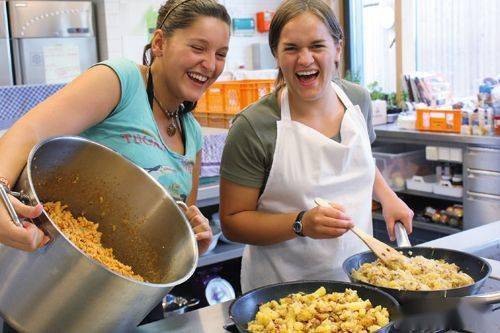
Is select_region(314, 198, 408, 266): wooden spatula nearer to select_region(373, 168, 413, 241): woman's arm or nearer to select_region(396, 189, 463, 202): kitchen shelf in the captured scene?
select_region(373, 168, 413, 241): woman's arm

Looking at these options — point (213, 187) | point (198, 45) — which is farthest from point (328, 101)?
point (213, 187)

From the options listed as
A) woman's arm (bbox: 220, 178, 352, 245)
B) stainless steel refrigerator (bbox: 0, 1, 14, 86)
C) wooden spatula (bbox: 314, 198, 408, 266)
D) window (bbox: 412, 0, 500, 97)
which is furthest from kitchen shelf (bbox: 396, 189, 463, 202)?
stainless steel refrigerator (bbox: 0, 1, 14, 86)

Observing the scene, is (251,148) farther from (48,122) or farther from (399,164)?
(399,164)

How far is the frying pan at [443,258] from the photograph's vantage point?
119cm

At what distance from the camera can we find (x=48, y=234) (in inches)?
38.9

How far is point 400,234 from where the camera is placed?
1.72 m

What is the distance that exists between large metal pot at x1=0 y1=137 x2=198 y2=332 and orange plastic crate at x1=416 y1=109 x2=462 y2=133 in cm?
301

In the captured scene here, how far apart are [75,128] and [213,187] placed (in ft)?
5.24

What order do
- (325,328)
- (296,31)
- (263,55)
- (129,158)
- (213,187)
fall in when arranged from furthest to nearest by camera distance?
(263,55) < (213,187) < (296,31) < (129,158) < (325,328)

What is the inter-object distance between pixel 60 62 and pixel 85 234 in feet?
13.9

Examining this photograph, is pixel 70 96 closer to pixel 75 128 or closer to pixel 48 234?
pixel 75 128

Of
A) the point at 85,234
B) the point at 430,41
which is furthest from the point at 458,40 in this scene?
the point at 85,234

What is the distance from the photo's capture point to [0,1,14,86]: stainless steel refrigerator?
4.94m

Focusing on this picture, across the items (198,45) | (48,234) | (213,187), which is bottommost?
(213,187)
